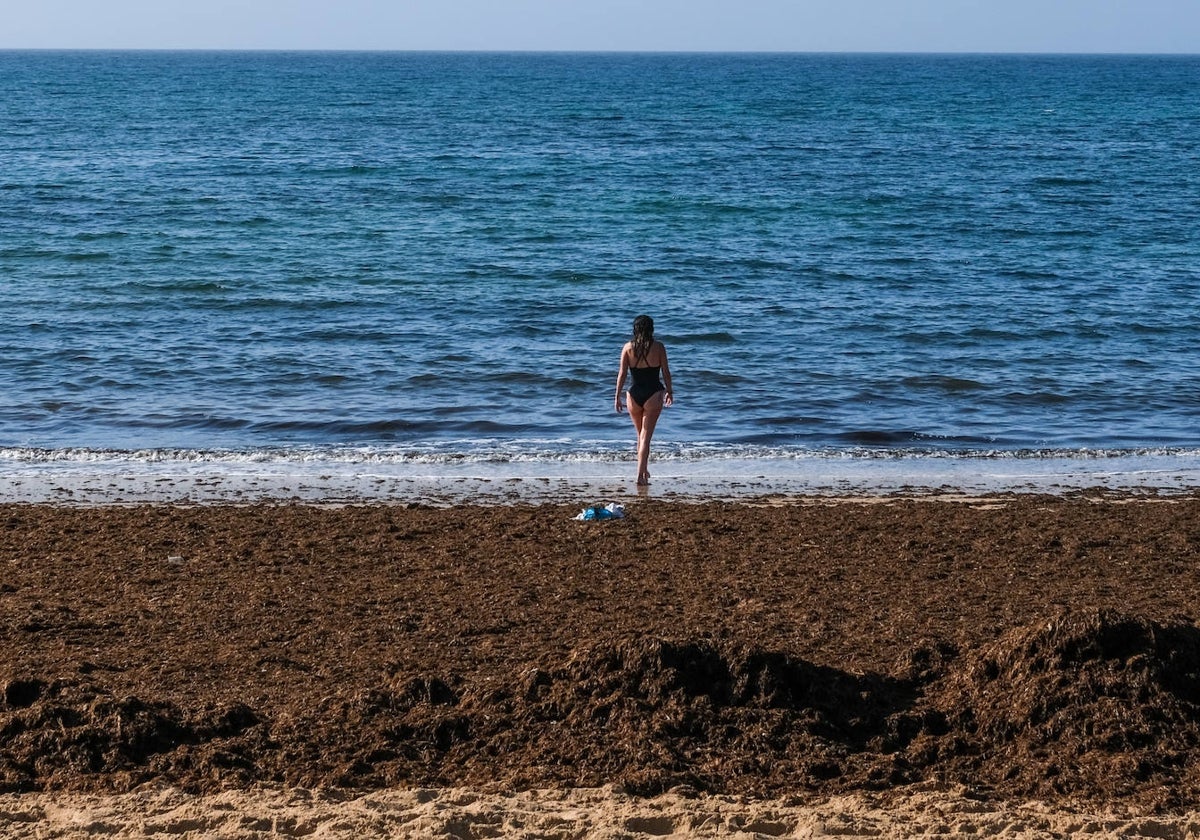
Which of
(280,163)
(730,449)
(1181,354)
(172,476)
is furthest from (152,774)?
(280,163)

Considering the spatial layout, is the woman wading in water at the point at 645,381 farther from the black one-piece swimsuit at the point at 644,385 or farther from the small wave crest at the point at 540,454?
the small wave crest at the point at 540,454

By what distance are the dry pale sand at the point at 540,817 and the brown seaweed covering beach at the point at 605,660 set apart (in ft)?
0.33

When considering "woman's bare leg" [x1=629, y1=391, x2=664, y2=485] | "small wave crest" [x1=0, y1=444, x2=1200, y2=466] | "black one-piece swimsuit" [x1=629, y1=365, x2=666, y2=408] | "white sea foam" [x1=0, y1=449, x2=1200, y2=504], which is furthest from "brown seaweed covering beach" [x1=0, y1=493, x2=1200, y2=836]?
"small wave crest" [x1=0, y1=444, x2=1200, y2=466]

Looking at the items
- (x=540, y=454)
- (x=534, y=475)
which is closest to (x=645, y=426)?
(x=534, y=475)

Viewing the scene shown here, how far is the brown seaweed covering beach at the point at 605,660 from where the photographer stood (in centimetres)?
506

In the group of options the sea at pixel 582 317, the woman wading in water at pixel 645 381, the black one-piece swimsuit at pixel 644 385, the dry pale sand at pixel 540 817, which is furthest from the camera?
the sea at pixel 582 317

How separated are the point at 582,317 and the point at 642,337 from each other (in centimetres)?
815

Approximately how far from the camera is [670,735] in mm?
5305

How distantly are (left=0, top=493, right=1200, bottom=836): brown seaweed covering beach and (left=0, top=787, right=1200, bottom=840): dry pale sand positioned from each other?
100mm

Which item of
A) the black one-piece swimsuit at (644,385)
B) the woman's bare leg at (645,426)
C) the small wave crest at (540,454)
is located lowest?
the small wave crest at (540,454)

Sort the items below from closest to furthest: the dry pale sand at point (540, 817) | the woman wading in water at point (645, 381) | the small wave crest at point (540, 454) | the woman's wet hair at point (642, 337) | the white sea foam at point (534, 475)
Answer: the dry pale sand at point (540, 817), the white sea foam at point (534, 475), the woman's wet hair at point (642, 337), the woman wading in water at point (645, 381), the small wave crest at point (540, 454)

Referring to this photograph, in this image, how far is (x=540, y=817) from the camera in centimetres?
464

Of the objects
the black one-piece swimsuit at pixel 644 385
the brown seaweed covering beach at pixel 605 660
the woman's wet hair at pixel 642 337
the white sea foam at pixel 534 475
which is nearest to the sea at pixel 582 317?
the white sea foam at pixel 534 475

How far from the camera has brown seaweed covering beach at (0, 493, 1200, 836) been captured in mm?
5062
